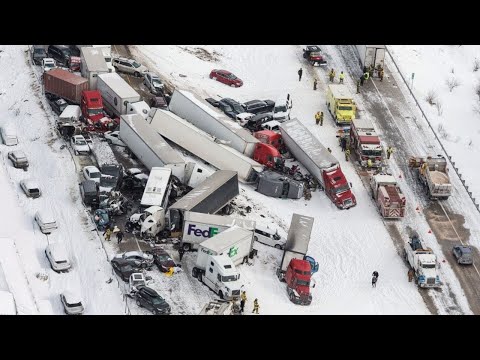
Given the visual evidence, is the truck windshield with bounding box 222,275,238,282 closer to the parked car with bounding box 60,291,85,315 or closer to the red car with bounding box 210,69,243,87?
the parked car with bounding box 60,291,85,315

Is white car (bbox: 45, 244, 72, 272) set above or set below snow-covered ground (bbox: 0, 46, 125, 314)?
above

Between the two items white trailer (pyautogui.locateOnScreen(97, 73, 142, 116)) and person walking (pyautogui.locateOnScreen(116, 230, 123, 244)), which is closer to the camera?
person walking (pyautogui.locateOnScreen(116, 230, 123, 244))

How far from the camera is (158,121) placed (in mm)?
79062

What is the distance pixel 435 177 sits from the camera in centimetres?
7656

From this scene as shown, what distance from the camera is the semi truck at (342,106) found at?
8394 cm

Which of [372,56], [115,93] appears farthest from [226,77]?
[372,56]

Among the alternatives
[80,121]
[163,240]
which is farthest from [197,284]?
[80,121]

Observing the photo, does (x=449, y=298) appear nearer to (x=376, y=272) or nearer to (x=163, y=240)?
(x=376, y=272)

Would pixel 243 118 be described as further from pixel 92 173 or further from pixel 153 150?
pixel 92 173

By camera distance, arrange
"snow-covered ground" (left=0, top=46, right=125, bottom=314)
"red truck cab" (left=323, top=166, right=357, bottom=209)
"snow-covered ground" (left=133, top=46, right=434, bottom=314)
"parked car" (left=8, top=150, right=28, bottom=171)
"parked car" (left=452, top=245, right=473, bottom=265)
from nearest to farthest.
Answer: "snow-covered ground" (left=0, top=46, right=125, bottom=314) → "snow-covered ground" (left=133, top=46, right=434, bottom=314) → "parked car" (left=452, top=245, right=473, bottom=265) → "red truck cab" (left=323, top=166, right=357, bottom=209) → "parked car" (left=8, top=150, right=28, bottom=171)

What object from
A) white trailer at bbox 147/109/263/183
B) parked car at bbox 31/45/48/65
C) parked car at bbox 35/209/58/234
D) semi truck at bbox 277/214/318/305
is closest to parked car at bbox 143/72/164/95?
white trailer at bbox 147/109/263/183

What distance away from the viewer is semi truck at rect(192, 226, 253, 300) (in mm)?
64688

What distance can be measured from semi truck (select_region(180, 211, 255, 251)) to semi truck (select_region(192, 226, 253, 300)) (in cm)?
70

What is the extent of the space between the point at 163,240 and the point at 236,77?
23.8 meters
